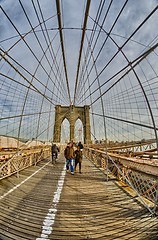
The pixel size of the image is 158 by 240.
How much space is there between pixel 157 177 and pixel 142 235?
2.77 ft

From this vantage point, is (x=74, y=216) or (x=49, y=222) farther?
(x=74, y=216)

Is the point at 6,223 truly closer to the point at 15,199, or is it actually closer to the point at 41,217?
the point at 41,217

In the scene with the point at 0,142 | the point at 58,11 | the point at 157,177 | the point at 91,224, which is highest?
the point at 58,11

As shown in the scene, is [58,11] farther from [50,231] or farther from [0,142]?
[0,142]

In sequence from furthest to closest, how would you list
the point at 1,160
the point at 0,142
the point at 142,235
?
the point at 0,142 < the point at 1,160 < the point at 142,235

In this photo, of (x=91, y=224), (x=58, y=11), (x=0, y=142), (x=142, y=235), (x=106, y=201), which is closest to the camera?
(x=142, y=235)

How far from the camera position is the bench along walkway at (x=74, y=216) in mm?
1798

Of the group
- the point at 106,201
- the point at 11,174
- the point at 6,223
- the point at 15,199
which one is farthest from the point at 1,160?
the point at 106,201

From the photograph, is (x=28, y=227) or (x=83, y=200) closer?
(x=28, y=227)

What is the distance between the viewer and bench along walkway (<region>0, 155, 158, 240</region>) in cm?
180

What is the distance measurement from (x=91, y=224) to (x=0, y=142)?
1170 centimetres

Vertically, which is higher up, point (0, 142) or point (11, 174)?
point (0, 142)

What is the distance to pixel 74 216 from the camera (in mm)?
2264

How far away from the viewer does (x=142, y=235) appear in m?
1.74
